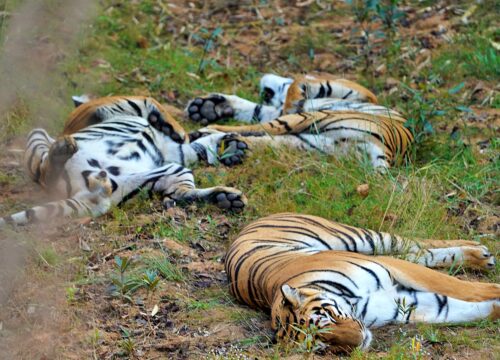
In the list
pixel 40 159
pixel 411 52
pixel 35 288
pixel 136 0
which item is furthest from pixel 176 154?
pixel 136 0

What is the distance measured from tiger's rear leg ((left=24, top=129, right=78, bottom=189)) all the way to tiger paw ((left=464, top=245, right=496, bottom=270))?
2612 mm

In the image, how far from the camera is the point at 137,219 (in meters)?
5.16

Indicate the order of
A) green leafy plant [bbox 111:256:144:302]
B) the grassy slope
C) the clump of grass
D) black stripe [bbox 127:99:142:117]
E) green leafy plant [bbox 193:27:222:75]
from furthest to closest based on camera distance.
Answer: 1. green leafy plant [bbox 193:27:222:75]
2. black stripe [bbox 127:99:142:117]
3. the clump of grass
4. green leafy plant [bbox 111:256:144:302]
5. the grassy slope

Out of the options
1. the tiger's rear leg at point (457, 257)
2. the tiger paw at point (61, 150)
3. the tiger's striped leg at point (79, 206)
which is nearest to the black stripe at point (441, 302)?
the tiger's rear leg at point (457, 257)

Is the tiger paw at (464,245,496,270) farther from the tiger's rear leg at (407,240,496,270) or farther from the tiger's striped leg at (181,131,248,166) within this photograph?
the tiger's striped leg at (181,131,248,166)

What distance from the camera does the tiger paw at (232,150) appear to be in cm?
600

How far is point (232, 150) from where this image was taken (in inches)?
238

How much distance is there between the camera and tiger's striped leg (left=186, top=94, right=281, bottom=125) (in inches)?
276

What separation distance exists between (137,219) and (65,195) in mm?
652

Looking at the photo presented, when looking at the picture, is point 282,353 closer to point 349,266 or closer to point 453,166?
point 349,266

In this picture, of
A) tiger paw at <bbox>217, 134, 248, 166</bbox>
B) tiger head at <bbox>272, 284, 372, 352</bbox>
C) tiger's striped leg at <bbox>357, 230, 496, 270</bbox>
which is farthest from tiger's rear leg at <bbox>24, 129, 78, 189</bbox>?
tiger head at <bbox>272, 284, 372, 352</bbox>

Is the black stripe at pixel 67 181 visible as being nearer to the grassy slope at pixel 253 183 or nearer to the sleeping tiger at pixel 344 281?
the grassy slope at pixel 253 183


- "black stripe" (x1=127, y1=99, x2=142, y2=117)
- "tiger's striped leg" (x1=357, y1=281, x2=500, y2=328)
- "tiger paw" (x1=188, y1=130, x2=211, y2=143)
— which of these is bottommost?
"tiger paw" (x1=188, y1=130, x2=211, y2=143)

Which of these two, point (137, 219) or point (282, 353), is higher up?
point (282, 353)
